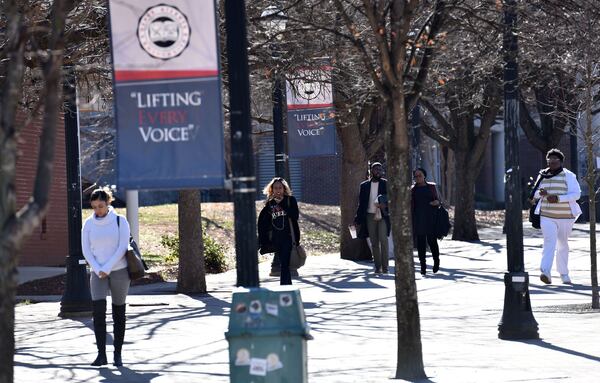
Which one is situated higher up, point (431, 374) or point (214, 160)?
point (214, 160)

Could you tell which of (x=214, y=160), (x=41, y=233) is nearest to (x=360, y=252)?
(x=41, y=233)

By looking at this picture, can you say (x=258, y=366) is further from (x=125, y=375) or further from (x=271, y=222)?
(x=271, y=222)

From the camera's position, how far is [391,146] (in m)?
9.73

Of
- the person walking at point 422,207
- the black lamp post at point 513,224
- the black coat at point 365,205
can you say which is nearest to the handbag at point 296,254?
the black coat at point 365,205

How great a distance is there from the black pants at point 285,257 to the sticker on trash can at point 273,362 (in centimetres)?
799

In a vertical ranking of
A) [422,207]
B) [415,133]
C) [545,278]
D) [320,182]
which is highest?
[415,133]

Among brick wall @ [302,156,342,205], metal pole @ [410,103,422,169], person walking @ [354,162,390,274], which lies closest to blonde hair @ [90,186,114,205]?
person walking @ [354,162,390,274]

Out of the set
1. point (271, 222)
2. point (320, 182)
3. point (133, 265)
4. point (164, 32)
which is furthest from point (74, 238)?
point (320, 182)

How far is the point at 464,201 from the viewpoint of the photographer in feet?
98.8

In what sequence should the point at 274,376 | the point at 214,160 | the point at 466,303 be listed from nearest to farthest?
1. the point at 274,376
2. the point at 214,160
3. the point at 466,303

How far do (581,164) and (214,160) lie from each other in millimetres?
31905

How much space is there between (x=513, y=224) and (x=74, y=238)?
6.36 m

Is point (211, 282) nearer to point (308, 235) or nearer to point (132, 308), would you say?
point (132, 308)

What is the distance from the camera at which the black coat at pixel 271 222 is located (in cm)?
1591
